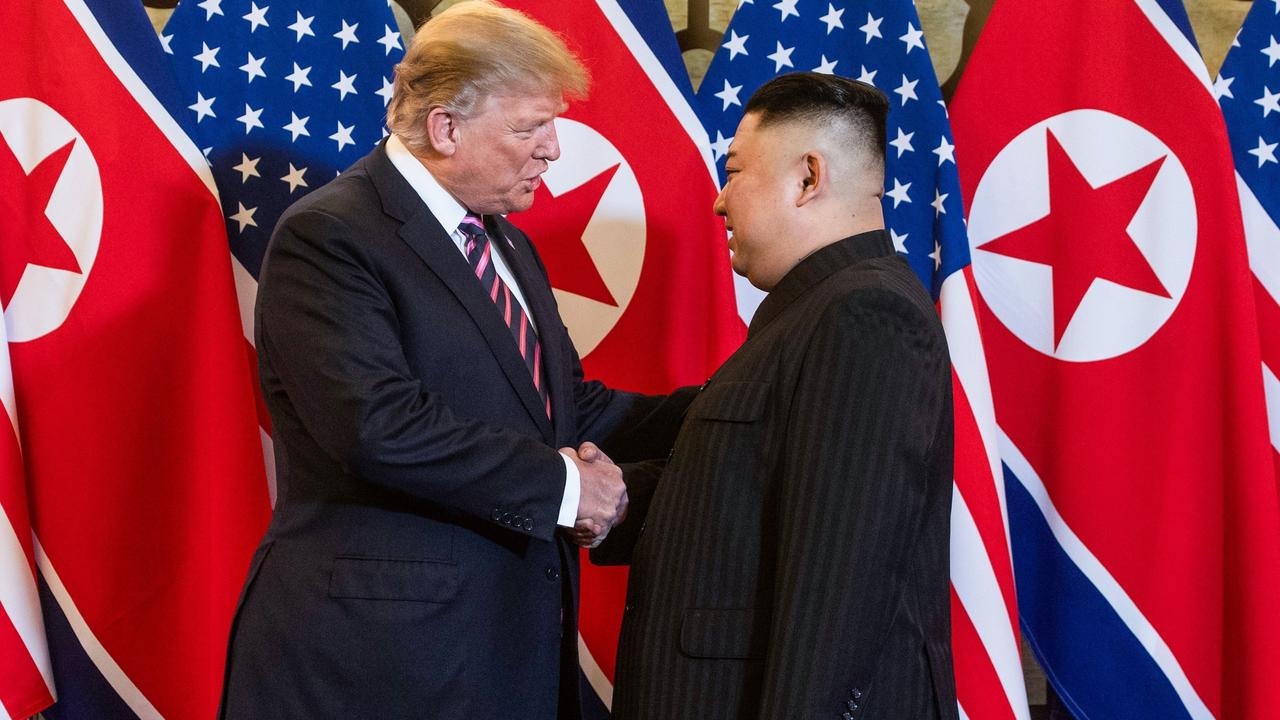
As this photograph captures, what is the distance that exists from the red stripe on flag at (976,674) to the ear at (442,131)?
1.35 metres

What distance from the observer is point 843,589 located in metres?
1.43

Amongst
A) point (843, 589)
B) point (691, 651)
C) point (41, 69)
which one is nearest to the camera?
point (843, 589)

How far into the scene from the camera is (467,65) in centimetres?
186

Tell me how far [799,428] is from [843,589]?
0.21 meters

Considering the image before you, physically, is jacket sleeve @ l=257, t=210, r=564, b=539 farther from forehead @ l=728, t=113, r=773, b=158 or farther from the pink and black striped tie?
forehead @ l=728, t=113, r=773, b=158

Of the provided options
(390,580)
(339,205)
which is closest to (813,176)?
(339,205)

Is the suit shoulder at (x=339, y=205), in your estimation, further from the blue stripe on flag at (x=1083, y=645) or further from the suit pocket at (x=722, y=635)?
the blue stripe on flag at (x=1083, y=645)

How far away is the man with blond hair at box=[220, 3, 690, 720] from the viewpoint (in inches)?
65.2

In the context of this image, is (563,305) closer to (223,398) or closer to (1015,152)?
(223,398)

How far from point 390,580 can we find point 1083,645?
1.56 metres

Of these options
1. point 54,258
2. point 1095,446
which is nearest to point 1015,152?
point 1095,446

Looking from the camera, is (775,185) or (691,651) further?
(775,185)

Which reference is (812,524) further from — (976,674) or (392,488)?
(976,674)

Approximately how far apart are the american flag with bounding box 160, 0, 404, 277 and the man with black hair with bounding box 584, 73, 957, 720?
3.15 feet
